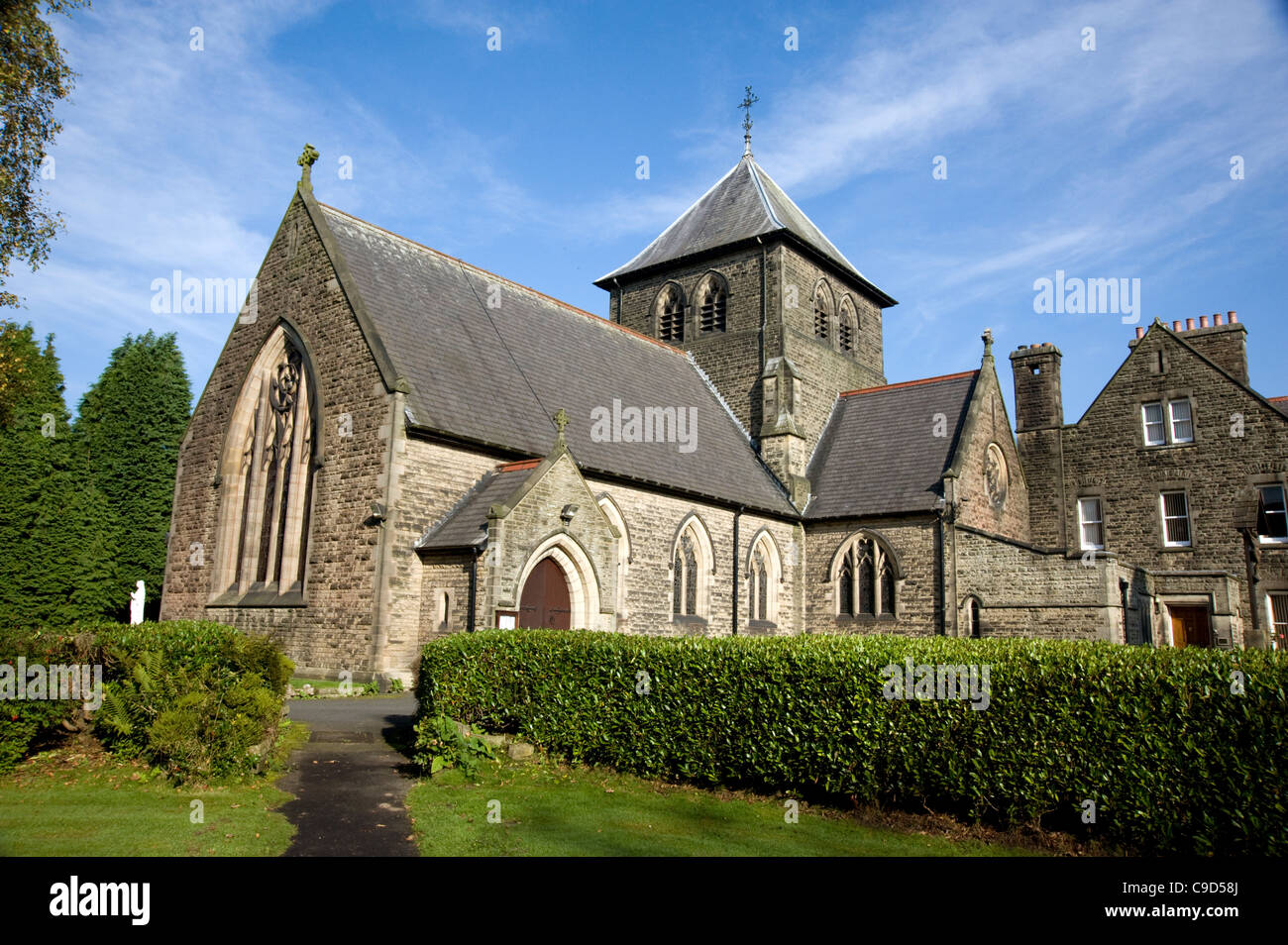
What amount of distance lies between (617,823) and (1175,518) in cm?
2420

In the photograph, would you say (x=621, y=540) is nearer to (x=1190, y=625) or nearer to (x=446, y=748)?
(x=446, y=748)

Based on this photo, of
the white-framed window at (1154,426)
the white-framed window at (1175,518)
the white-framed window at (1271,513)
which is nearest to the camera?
the white-framed window at (1271,513)

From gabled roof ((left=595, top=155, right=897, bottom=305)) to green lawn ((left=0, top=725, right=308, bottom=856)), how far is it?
24.8m

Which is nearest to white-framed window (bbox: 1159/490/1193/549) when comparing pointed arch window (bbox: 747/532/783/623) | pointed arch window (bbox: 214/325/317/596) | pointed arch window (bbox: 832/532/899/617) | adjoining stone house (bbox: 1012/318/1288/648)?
adjoining stone house (bbox: 1012/318/1288/648)

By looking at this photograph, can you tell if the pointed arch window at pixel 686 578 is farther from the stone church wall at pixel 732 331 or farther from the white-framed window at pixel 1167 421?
the white-framed window at pixel 1167 421

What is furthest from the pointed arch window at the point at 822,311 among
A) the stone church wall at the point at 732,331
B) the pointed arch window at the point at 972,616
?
the pointed arch window at the point at 972,616

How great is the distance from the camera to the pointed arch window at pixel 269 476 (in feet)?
63.2

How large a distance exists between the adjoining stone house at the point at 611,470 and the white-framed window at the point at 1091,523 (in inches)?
12.0

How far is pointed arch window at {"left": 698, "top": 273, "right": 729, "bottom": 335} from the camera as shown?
1241 inches

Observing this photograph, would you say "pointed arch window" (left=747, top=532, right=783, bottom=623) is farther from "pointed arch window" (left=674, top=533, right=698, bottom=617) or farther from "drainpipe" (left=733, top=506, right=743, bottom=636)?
"pointed arch window" (left=674, top=533, right=698, bottom=617)

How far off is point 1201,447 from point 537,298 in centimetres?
1985

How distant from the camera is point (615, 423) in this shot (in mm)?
23562
